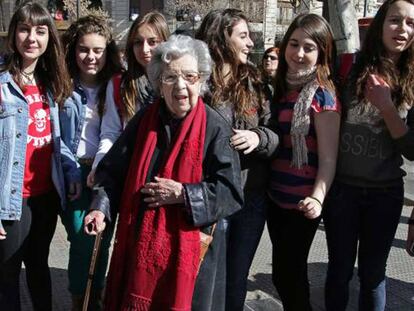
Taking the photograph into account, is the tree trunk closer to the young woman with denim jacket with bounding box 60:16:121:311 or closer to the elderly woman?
the young woman with denim jacket with bounding box 60:16:121:311

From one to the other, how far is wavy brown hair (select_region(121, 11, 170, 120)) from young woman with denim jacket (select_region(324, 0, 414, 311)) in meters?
1.19

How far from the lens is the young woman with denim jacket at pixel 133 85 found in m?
2.96

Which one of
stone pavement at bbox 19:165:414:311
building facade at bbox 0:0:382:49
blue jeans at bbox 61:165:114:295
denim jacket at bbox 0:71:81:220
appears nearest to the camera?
denim jacket at bbox 0:71:81:220

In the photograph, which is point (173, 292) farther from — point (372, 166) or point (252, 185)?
point (372, 166)

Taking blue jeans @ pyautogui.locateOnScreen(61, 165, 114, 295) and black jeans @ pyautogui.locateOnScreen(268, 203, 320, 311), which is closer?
black jeans @ pyautogui.locateOnScreen(268, 203, 320, 311)

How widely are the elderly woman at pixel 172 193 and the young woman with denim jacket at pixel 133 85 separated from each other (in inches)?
22.7

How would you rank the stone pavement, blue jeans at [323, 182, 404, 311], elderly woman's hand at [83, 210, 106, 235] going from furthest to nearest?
the stone pavement < blue jeans at [323, 182, 404, 311] < elderly woman's hand at [83, 210, 106, 235]

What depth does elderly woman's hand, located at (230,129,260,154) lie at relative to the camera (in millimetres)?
2377

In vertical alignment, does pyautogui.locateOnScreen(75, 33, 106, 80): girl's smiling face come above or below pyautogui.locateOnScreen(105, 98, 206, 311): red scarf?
above

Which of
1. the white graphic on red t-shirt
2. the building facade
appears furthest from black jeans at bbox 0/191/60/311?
the building facade

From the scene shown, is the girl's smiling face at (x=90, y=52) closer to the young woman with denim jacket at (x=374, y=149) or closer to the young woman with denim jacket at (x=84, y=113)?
the young woman with denim jacket at (x=84, y=113)

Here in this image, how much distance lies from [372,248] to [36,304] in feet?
6.77

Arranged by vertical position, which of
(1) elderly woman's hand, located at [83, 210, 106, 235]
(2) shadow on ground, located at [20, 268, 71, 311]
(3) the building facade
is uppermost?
(3) the building facade

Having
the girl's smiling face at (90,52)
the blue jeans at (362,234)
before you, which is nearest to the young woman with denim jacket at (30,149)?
the girl's smiling face at (90,52)
